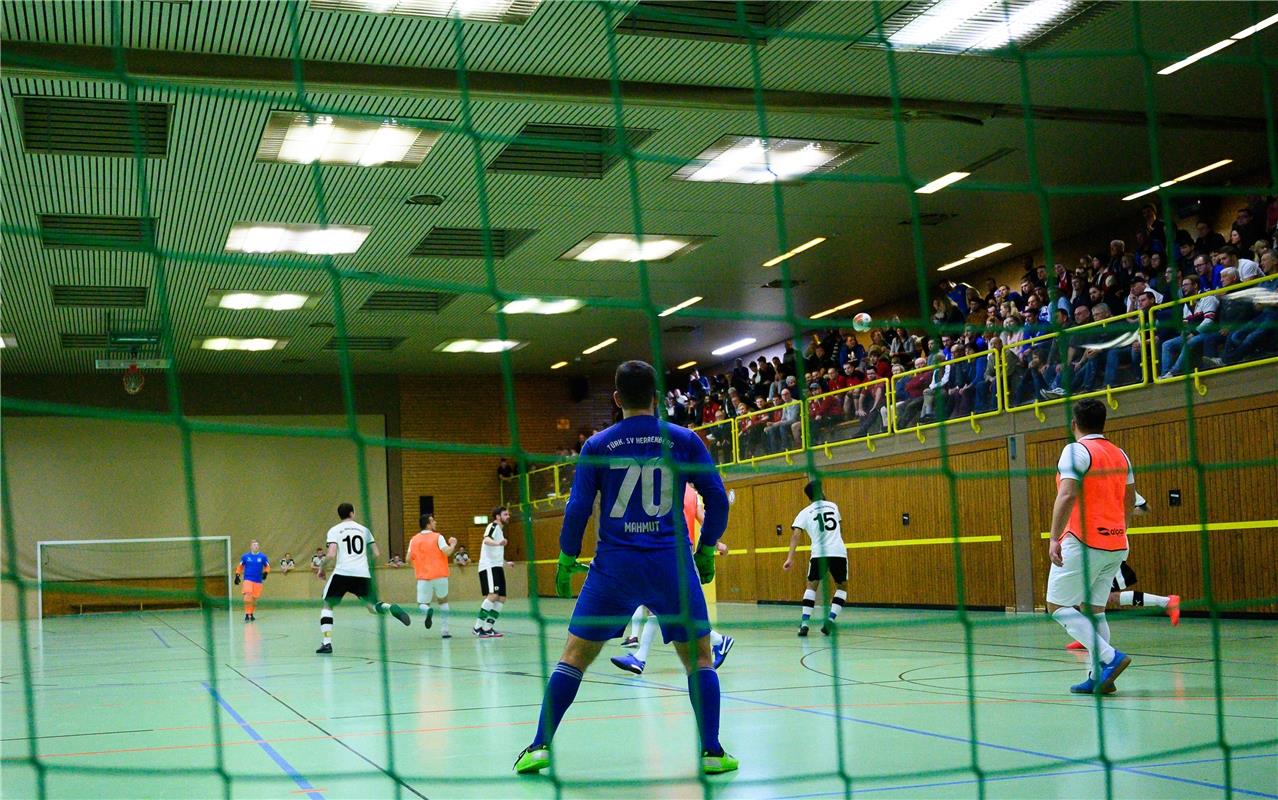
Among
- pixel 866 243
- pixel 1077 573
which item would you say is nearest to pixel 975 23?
pixel 1077 573

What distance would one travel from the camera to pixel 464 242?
2048 cm

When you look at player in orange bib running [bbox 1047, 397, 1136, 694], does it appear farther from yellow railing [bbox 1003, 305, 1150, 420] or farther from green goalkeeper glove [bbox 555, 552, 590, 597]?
yellow railing [bbox 1003, 305, 1150, 420]

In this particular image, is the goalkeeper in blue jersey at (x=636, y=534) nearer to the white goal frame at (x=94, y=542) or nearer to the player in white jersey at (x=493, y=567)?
the player in white jersey at (x=493, y=567)

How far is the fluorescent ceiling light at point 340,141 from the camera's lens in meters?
14.1

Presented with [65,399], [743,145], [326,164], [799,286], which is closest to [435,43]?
[326,164]

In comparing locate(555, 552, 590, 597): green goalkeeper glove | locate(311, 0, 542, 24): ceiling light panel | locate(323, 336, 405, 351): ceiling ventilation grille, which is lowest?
locate(555, 552, 590, 597): green goalkeeper glove

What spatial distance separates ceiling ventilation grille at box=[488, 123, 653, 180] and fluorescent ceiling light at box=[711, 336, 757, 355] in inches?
571

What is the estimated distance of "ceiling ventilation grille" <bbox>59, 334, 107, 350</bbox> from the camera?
2638cm

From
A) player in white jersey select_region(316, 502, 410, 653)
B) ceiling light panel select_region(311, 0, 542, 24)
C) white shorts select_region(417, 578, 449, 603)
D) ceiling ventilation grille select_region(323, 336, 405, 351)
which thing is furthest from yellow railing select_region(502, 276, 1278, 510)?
ceiling ventilation grille select_region(323, 336, 405, 351)

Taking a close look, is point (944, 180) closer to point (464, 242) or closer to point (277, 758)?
point (464, 242)

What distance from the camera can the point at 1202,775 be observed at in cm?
477

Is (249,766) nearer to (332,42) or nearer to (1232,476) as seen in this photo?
(332,42)

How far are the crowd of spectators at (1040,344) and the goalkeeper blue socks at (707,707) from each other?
4.37 m

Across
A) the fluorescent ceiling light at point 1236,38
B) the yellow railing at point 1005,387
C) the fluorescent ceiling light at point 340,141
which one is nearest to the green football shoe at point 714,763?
the yellow railing at point 1005,387
